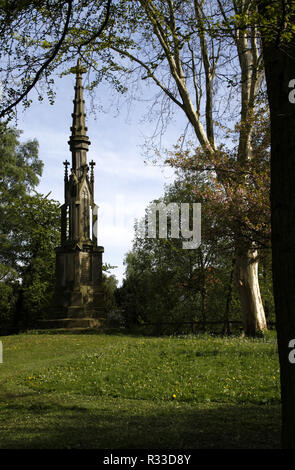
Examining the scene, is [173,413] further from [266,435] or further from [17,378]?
[17,378]

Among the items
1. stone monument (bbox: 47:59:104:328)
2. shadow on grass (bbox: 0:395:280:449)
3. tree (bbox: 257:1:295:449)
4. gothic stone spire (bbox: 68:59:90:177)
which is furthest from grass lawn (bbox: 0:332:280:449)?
gothic stone spire (bbox: 68:59:90:177)

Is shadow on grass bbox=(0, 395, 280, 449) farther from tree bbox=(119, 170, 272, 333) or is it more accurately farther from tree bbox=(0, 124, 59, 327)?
tree bbox=(0, 124, 59, 327)

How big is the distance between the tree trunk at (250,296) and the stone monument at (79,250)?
28.7 feet

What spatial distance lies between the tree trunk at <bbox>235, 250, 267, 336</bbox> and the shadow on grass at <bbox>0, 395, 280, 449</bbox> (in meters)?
12.7

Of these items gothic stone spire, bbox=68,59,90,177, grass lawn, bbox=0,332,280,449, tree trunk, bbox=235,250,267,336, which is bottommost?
grass lawn, bbox=0,332,280,449

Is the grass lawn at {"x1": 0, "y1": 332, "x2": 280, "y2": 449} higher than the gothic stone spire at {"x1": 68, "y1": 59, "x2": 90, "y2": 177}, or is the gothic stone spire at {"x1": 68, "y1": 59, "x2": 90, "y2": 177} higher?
the gothic stone spire at {"x1": 68, "y1": 59, "x2": 90, "y2": 177}

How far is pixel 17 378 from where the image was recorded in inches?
511

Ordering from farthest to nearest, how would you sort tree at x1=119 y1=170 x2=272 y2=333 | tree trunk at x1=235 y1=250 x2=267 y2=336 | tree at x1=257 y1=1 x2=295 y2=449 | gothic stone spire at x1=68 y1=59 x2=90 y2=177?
tree at x1=119 y1=170 x2=272 y2=333, gothic stone spire at x1=68 y1=59 x2=90 y2=177, tree trunk at x1=235 y1=250 x2=267 y2=336, tree at x1=257 y1=1 x2=295 y2=449

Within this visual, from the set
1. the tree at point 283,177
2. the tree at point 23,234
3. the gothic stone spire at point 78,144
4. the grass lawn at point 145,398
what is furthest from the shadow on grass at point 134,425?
the tree at point 23,234

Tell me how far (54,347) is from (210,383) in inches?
383

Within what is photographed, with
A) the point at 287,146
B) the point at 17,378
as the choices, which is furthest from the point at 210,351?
the point at 287,146

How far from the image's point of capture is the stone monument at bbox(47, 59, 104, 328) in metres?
27.5

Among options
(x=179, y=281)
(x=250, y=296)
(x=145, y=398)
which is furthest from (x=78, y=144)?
(x=145, y=398)

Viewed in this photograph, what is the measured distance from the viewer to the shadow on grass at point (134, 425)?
6297 mm
